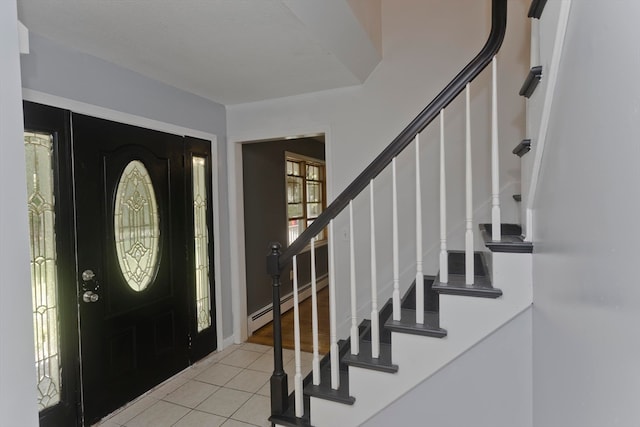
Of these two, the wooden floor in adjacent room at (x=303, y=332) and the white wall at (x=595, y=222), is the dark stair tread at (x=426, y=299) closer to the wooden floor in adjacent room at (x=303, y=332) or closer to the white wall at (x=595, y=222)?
the white wall at (x=595, y=222)

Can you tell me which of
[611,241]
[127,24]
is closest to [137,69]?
[127,24]

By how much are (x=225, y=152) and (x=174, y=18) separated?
64.1 inches

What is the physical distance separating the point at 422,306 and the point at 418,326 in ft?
0.32

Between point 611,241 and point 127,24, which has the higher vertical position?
point 127,24

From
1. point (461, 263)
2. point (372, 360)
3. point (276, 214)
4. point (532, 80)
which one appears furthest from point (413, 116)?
point (276, 214)

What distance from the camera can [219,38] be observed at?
6.29 ft

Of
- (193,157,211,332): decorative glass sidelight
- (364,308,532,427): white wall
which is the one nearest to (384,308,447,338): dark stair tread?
(364,308,532,427): white wall

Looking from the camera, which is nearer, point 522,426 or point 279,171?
point 522,426

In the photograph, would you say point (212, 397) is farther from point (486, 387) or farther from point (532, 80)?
point (532, 80)

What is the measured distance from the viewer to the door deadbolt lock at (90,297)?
2053 mm

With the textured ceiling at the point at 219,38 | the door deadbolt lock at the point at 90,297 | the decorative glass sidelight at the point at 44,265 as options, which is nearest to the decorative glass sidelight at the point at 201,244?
the textured ceiling at the point at 219,38

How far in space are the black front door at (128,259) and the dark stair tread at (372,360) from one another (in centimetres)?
165

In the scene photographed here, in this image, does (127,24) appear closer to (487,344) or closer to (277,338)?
(277,338)

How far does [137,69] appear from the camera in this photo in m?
2.33
